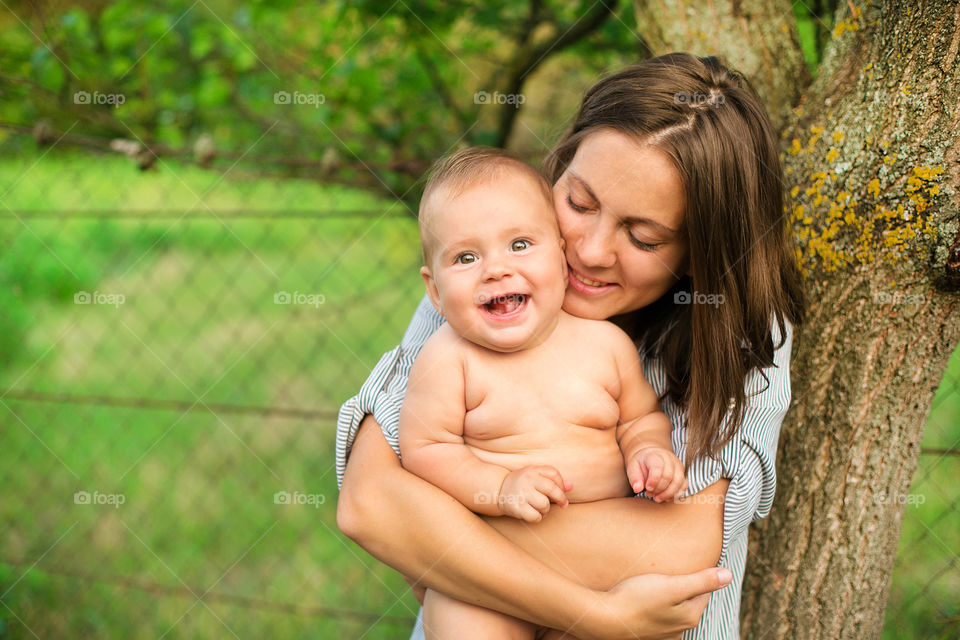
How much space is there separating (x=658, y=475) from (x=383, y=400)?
58cm

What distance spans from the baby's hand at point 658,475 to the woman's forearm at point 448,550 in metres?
0.21

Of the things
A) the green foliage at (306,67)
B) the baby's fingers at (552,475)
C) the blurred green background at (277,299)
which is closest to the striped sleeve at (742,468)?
the baby's fingers at (552,475)

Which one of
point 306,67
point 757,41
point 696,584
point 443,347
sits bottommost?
point 696,584

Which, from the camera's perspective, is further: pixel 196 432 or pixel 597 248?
pixel 196 432

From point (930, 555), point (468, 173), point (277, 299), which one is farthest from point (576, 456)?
point (277, 299)

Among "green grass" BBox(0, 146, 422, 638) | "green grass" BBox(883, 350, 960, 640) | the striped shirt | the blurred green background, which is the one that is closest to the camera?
the striped shirt

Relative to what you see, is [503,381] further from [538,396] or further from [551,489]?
[551,489]

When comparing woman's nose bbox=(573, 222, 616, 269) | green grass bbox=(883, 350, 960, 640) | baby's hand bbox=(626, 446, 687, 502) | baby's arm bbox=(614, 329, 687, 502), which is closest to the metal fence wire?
green grass bbox=(883, 350, 960, 640)

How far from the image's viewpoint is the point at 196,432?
3838 mm

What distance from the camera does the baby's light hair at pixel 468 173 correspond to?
1420mm

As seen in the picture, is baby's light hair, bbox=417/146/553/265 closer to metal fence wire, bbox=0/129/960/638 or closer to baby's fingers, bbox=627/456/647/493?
baby's fingers, bbox=627/456/647/493

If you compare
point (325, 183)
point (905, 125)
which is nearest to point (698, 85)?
point (905, 125)

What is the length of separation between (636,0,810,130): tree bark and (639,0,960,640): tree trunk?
5 centimetres

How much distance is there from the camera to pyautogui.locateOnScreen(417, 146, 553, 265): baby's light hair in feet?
4.66
